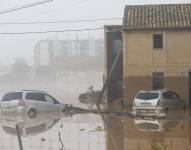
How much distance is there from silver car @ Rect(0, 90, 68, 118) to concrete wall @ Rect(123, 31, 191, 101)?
871cm

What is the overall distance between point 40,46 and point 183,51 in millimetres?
151576

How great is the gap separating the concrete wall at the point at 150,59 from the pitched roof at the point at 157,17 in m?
0.55

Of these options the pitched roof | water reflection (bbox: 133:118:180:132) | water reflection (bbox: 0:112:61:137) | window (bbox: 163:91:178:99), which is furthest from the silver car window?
the pitched roof

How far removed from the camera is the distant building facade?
177500mm

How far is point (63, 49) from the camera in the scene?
182875 mm

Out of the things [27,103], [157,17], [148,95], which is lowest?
[27,103]

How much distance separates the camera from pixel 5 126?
26.2m

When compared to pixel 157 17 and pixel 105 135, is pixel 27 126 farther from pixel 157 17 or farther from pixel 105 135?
pixel 157 17

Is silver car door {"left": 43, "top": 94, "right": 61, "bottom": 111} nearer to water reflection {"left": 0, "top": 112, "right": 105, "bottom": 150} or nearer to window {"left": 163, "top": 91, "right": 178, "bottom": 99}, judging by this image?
water reflection {"left": 0, "top": 112, "right": 105, "bottom": 150}

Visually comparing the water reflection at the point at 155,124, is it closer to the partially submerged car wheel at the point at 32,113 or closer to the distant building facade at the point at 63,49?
the partially submerged car wheel at the point at 32,113

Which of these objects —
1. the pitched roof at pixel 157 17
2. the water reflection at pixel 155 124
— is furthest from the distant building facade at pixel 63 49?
the water reflection at pixel 155 124

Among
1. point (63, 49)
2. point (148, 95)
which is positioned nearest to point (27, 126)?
point (148, 95)

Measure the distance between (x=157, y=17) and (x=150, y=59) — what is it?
3.78 metres

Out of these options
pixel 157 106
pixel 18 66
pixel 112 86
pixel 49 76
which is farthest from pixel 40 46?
pixel 157 106
